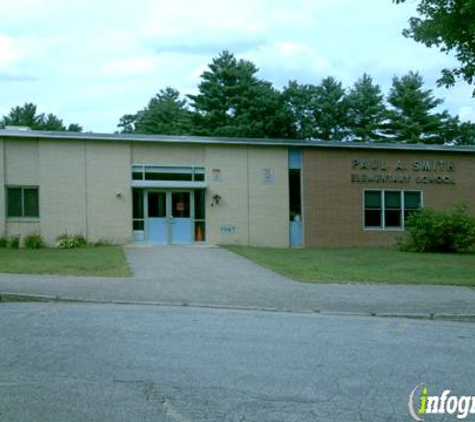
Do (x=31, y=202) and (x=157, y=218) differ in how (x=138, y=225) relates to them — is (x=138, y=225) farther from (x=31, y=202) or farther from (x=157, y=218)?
(x=31, y=202)

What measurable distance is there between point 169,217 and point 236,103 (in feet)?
94.9

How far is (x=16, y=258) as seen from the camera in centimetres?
1958

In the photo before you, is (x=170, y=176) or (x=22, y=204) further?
(x=170, y=176)

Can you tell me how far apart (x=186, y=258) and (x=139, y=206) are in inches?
266

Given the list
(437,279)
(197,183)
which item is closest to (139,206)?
(197,183)

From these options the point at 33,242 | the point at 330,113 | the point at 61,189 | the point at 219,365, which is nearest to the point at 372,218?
the point at 61,189

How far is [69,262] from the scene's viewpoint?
Answer: 1841 centimetres

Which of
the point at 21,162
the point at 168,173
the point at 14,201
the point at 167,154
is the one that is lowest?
the point at 14,201

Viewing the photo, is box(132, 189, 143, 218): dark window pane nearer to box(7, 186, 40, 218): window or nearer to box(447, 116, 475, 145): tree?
box(7, 186, 40, 218): window

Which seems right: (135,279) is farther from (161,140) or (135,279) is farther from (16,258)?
(161,140)

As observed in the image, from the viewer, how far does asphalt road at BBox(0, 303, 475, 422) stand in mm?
5602

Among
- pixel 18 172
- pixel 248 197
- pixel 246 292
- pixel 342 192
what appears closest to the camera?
pixel 246 292

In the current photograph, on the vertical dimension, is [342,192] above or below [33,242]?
above

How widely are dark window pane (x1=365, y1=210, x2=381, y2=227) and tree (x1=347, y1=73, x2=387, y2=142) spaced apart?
30584 millimetres
